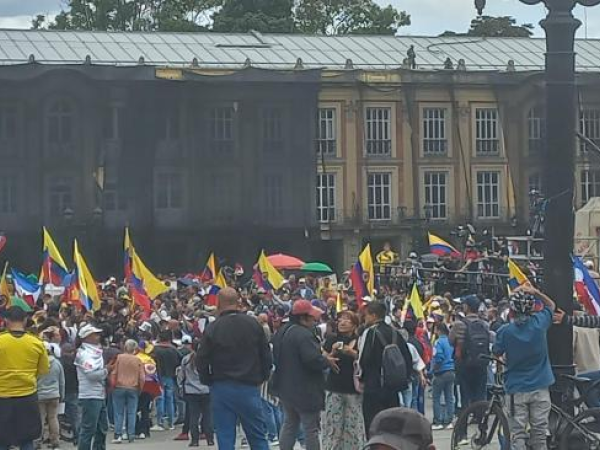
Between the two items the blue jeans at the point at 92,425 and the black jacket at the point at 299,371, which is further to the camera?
the blue jeans at the point at 92,425

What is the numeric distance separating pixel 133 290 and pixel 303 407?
583 inches

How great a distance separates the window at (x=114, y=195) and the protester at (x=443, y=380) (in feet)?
121

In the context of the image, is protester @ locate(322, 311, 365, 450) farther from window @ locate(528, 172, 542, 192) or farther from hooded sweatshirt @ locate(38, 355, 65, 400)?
window @ locate(528, 172, 542, 192)

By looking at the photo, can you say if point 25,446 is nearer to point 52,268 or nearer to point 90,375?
point 90,375

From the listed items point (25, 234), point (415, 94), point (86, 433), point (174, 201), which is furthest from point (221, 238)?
point (86, 433)

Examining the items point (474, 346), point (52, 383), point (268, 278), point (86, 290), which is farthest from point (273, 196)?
point (52, 383)

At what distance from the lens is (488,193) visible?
60.6m

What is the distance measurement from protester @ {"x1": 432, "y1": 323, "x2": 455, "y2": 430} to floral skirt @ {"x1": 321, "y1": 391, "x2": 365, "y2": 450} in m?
5.47

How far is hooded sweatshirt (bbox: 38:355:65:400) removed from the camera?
609 inches

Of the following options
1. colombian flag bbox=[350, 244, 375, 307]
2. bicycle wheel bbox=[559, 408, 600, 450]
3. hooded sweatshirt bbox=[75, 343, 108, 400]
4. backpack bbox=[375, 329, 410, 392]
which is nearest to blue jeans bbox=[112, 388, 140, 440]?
hooded sweatshirt bbox=[75, 343, 108, 400]

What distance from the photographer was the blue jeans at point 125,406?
1642 centimetres

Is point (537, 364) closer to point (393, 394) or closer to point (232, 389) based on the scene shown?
point (393, 394)

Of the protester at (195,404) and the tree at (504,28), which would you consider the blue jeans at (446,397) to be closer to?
the protester at (195,404)

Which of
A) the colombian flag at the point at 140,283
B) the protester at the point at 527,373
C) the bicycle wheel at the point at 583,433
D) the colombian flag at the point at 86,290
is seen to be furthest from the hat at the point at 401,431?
the colombian flag at the point at 140,283
